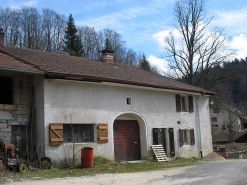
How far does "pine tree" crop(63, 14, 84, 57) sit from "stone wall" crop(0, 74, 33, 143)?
23.5 metres

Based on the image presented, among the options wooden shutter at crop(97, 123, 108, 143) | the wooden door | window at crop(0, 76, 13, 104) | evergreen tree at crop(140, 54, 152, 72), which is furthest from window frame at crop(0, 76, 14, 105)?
evergreen tree at crop(140, 54, 152, 72)

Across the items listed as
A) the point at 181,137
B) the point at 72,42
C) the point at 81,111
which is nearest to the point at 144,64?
the point at 72,42

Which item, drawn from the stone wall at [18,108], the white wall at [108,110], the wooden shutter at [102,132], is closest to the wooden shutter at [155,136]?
the white wall at [108,110]

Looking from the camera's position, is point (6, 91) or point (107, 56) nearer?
point (6, 91)

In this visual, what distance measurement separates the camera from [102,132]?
→ 15.7 m

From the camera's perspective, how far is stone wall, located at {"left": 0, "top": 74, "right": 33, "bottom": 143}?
1357 cm

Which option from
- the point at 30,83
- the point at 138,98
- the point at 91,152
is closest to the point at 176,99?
the point at 138,98

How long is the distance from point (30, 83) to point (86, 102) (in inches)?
107

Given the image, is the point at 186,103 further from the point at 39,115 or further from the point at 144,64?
the point at 144,64

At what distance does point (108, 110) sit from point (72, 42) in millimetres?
23868

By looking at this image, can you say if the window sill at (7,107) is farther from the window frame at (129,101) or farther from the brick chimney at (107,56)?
the brick chimney at (107,56)

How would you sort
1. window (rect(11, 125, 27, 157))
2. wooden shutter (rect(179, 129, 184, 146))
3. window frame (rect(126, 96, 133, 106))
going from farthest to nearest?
wooden shutter (rect(179, 129, 184, 146))
window frame (rect(126, 96, 133, 106))
window (rect(11, 125, 27, 157))

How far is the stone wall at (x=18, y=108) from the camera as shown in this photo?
44.5 ft

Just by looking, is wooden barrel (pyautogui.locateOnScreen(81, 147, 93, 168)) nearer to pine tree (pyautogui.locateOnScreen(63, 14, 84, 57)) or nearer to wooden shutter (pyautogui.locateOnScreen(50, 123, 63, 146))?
wooden shutter (pyautogui.locateOnScreen(50, 123, 63, 146))
